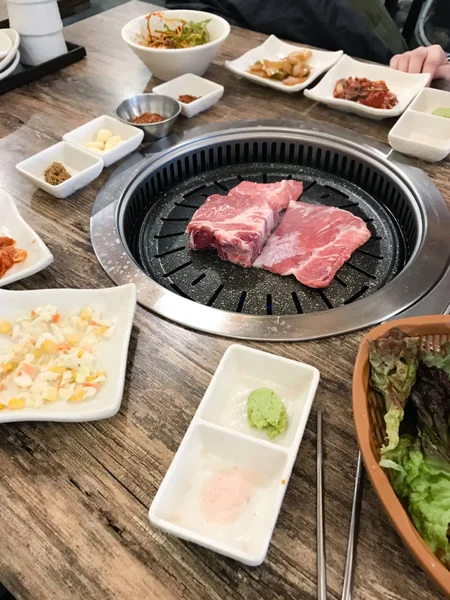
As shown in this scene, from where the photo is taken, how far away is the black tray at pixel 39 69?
2799 millimetres

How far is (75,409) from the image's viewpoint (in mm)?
1332

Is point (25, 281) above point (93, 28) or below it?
below

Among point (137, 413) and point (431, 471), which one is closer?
point (431, 471)

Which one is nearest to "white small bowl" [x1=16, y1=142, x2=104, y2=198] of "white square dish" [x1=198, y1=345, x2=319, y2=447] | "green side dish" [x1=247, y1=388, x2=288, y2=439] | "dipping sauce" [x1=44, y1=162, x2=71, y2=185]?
"dipping sauce" [x1=44, y1=162, x2=71, y2=185]

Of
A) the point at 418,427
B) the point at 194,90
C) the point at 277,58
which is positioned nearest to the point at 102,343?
the point at 418,427

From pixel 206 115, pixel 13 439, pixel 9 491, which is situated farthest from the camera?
pixel 206 115

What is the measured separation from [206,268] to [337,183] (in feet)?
2.83

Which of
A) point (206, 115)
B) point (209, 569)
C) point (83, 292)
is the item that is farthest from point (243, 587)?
point (206, 115)

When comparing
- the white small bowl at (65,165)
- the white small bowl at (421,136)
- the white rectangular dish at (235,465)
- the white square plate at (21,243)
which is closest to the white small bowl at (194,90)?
the white small bowl at (65,165)

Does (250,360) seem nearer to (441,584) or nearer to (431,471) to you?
(431,471)

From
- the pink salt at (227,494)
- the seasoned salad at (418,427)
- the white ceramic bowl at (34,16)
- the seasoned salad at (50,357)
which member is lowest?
the pink salt at (227,494)

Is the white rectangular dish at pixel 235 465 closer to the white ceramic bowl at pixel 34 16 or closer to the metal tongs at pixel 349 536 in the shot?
the metal tongs at pixel 349 536

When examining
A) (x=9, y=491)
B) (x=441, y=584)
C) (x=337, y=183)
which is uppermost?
(x=441, y=584)

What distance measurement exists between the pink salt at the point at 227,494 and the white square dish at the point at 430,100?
2.03m
